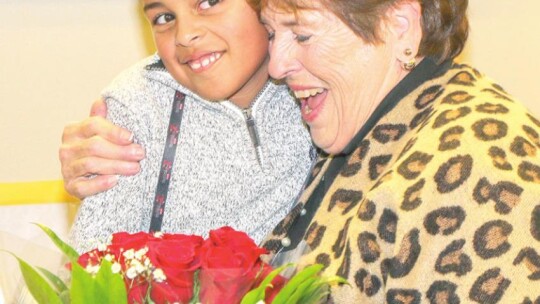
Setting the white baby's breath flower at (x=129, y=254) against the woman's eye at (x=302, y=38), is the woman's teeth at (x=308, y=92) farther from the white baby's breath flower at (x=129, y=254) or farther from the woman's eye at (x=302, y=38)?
the white baby's breath flower at (x=129, y=254)

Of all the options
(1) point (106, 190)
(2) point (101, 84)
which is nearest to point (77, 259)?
(1) point (106, 190)

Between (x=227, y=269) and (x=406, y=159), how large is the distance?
1.60 ft

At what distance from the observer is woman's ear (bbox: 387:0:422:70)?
1.92 meters

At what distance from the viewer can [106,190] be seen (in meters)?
2.18

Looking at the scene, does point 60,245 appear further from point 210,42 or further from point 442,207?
point 210,42

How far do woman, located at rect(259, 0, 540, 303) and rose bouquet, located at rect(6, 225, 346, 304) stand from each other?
0.15 metres

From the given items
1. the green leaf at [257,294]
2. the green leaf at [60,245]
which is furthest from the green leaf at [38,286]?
the green leaf at [257,294]

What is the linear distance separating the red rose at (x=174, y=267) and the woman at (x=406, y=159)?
0.66 ft

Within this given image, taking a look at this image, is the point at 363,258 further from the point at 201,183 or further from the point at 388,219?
the point at 201,183

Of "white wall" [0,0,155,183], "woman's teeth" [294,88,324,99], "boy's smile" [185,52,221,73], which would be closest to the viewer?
"woman's teeth" [294,88,324,99]

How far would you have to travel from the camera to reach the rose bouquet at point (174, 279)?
1355 millimetres

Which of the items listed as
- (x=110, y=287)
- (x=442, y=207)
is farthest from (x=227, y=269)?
(x=442, y=207)

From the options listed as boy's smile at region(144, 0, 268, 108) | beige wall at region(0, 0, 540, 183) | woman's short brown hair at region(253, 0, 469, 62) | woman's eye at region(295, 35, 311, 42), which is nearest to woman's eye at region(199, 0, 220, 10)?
boy's smile at region(144, 0, 268, 108)

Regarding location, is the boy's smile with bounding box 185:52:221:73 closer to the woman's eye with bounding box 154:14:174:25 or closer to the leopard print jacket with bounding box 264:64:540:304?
the woman's eye with bounding box 154:14:174:25
